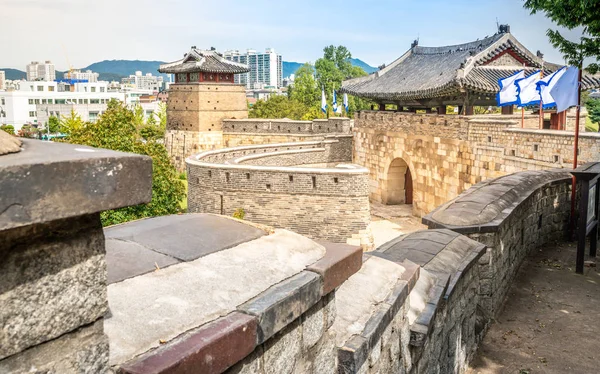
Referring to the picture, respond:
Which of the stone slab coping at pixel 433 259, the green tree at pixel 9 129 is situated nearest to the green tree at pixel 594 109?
the green tree at pixel 9 129

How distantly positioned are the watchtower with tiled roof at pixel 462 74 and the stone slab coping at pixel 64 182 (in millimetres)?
18538

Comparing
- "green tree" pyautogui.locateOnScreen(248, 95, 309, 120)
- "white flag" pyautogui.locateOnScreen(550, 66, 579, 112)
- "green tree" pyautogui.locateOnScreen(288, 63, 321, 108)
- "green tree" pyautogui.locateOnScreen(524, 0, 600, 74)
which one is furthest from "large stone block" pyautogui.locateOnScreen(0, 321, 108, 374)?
"green tree" pyautogui.locateOnScreen(288, 63, 321, 108)

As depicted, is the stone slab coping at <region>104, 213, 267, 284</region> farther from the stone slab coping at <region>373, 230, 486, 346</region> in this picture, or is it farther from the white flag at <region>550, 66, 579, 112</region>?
the white flag at <region>550, 66, 579, 112</region>

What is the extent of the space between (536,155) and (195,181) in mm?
10841

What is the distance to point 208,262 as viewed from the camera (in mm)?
2598

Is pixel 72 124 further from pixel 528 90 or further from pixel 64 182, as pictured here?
pixel 64 182

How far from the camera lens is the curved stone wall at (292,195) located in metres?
17.2

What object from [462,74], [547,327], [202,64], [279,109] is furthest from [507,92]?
[279,109]

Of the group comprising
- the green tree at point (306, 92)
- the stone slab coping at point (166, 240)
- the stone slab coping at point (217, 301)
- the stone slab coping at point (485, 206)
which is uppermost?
the green tree at point (306, 92)

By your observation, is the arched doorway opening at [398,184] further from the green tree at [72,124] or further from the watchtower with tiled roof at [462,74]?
the green tree at [72,124]

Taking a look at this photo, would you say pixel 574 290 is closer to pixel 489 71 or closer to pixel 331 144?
pixel 489 71

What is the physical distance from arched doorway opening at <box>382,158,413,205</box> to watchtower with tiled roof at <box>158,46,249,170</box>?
529 inches

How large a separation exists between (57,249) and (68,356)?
11.4 inches

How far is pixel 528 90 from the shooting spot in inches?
663
